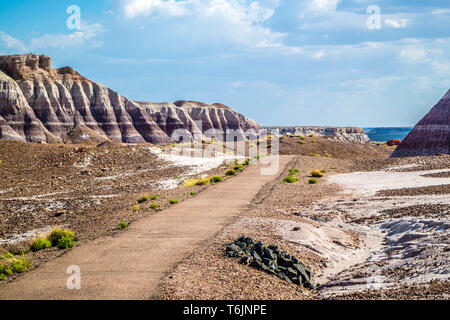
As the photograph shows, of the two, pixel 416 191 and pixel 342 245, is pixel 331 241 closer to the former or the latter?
pixel 342 245

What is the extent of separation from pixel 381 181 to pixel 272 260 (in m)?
18.3

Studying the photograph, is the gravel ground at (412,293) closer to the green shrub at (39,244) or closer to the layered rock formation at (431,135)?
the green shrub at (39,244)

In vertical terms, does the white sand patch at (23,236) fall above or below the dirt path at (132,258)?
below

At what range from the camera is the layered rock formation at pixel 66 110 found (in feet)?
339

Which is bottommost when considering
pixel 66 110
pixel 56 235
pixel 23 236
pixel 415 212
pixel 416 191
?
pixel 23 236

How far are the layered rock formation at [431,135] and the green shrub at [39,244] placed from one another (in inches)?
1623

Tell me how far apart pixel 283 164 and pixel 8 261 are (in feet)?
102

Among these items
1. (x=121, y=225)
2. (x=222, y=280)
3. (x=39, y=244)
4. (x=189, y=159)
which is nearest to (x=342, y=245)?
(x=222, y=280)

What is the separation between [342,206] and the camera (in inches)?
776

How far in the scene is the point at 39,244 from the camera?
13922 mm

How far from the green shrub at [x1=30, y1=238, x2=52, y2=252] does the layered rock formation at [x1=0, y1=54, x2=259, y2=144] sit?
91834 millimetres

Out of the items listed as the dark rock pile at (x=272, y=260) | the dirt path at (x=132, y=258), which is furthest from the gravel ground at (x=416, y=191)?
the dark rock pile at (x=272, y=260)

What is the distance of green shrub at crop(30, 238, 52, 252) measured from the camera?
13883 mm

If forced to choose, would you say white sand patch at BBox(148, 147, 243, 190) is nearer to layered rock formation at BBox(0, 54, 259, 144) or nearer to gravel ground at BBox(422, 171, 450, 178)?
gravel ground at BBox(422, 171, 450, 178)
